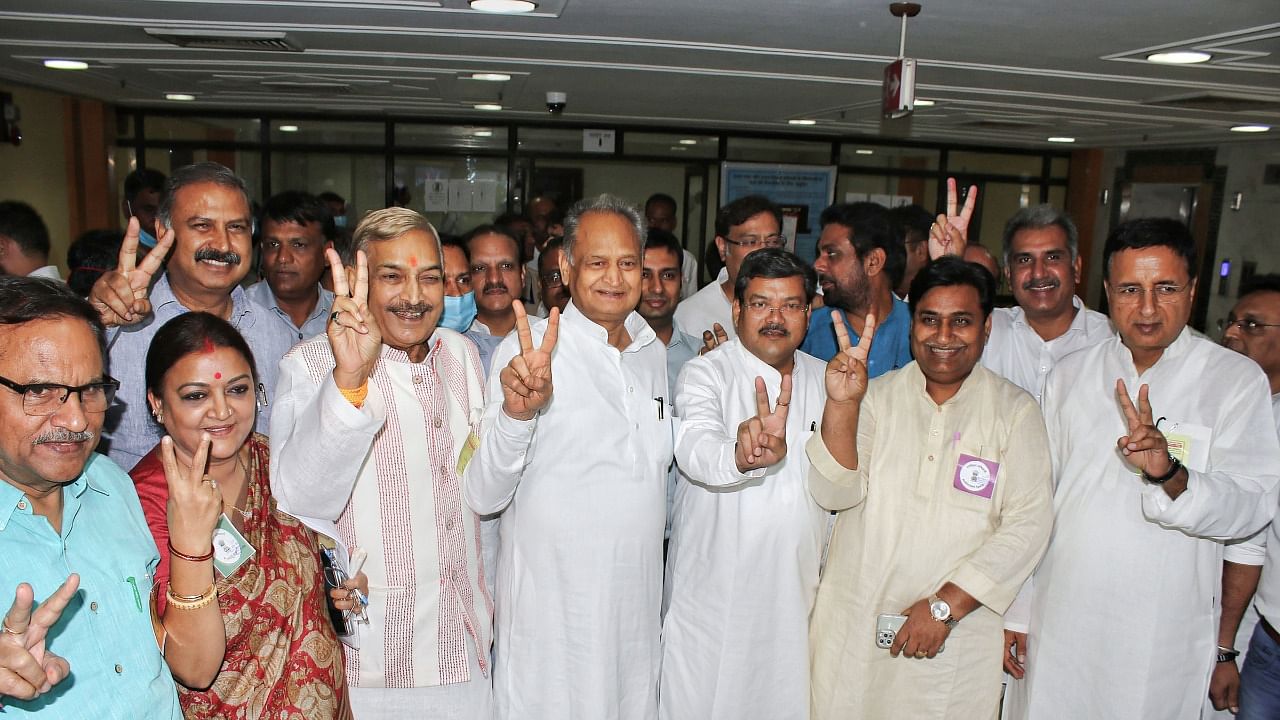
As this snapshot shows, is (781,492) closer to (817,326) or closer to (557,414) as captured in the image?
(557,414)

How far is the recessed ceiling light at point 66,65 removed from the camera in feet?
21.0

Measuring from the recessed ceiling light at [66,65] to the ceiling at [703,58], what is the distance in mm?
102

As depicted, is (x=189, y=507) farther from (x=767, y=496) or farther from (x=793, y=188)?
(x=793, y=188)

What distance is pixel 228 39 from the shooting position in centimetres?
516

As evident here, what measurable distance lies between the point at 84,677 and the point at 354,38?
4319mm

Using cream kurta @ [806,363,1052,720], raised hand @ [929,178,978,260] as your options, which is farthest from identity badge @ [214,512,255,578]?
raised hand @ [929,178,978,260]

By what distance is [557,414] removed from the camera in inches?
105

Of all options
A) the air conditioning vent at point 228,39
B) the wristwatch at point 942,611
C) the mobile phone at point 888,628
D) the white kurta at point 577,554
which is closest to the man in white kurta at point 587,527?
the white kurta at point 577,554

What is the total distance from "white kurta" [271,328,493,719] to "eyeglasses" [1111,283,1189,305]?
217cm

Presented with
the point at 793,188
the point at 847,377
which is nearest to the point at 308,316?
the point at 847,377

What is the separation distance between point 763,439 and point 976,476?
0.79 metres

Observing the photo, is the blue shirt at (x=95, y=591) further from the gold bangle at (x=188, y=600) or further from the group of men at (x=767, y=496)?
the group of men at (x=767, y=496)

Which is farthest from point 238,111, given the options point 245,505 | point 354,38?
point 245,505

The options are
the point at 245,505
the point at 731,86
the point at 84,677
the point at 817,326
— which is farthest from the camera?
the point at 731,86
